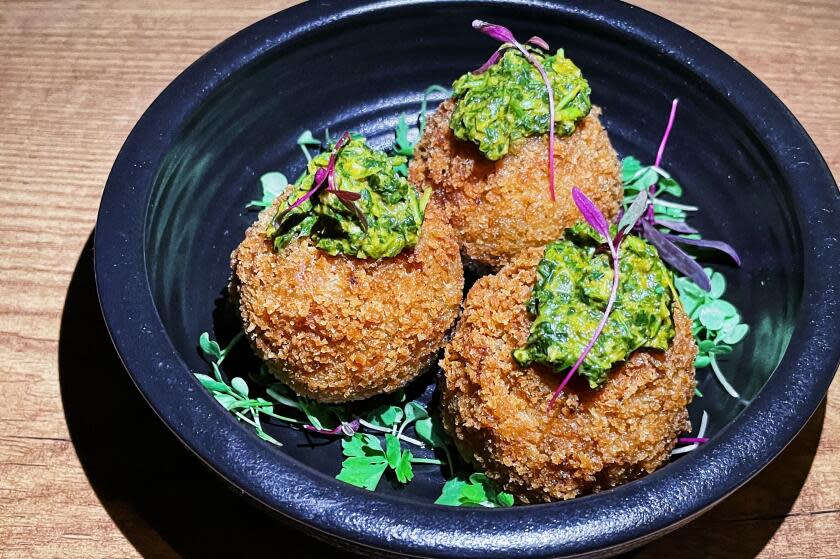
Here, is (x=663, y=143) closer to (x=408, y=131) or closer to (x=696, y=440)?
(x=408, y=131)

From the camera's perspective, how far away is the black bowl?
53.5 inches

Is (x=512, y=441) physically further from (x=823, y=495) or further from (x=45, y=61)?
(x=45, y=61)

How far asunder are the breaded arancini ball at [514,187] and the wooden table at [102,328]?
0.73 metres

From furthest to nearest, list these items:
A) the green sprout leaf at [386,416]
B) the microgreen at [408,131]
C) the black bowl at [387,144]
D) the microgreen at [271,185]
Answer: the microgreen at [408,131] < the microgreen at [271,185] < the green sprout leaf at [386,416] < the black bowl at [387,144]

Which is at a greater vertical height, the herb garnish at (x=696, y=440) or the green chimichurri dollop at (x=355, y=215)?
the green chimichurri dollop at (x=355, y=215)

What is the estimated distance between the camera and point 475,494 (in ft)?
5.57

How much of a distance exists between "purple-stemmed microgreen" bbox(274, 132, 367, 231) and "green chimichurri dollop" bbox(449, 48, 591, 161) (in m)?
0.33

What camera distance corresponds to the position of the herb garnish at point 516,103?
1.81 m

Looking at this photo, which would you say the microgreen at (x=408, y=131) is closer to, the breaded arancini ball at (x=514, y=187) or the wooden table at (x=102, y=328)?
the breaded arancini ball at (x=514, y=187)

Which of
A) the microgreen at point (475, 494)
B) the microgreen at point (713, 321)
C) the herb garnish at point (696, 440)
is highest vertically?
the microgreen at point (713, 321)

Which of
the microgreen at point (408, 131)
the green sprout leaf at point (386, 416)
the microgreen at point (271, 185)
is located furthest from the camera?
the microgreen at point (408, 131)

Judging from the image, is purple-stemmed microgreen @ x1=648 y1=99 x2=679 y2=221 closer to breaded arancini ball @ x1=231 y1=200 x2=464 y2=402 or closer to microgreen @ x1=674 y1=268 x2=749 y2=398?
microgreen @ x1=674 y1=268 x2=749 y2=398

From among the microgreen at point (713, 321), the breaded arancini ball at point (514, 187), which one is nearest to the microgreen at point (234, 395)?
the breaded arancini ball at point (514, 187)

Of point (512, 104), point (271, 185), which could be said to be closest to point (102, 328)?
point (271, 185)
